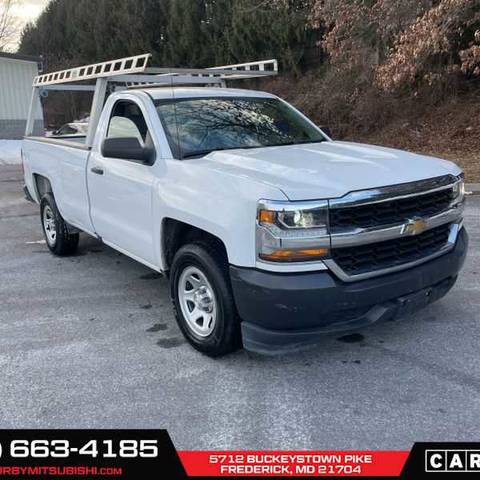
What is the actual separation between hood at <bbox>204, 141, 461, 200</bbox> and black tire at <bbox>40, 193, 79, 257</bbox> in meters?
3.02

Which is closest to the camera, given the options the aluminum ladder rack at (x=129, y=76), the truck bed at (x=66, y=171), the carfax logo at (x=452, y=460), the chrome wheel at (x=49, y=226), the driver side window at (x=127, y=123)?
the carfax logo at (x=452, y=460)

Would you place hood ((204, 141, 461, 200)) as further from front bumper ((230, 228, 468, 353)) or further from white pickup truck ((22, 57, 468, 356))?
front bumper ((230, 228, 468, 353))

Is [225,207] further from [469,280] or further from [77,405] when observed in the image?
[469,280]

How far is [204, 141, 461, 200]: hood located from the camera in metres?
3.31

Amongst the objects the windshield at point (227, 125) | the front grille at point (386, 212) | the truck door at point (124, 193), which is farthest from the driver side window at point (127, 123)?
the front grille at point (386, 212)

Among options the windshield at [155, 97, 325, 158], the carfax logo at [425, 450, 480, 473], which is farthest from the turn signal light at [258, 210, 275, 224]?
the carfax logo at [425, 450, 480, 473]

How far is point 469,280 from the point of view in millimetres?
5316

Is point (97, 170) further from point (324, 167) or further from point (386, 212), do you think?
point (386, 212)

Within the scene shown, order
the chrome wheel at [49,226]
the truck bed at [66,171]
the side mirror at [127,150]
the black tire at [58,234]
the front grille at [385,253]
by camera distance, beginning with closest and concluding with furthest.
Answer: the front grille at [385,253], the side mirror at [127,150], the truck bed at [66,171], the black tire at [58,234], the chrome wheel at [49,226]

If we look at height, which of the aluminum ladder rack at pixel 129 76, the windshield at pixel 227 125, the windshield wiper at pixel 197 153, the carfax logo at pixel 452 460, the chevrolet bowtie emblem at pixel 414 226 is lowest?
the carfax logo at pixel 452 460

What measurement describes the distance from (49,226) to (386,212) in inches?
189

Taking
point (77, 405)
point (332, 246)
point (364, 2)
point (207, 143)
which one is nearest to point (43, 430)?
point (77, 405)

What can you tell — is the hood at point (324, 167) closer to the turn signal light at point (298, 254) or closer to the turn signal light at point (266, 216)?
the turn signal light at point (266, 216)

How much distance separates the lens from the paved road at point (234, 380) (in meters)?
3.12
